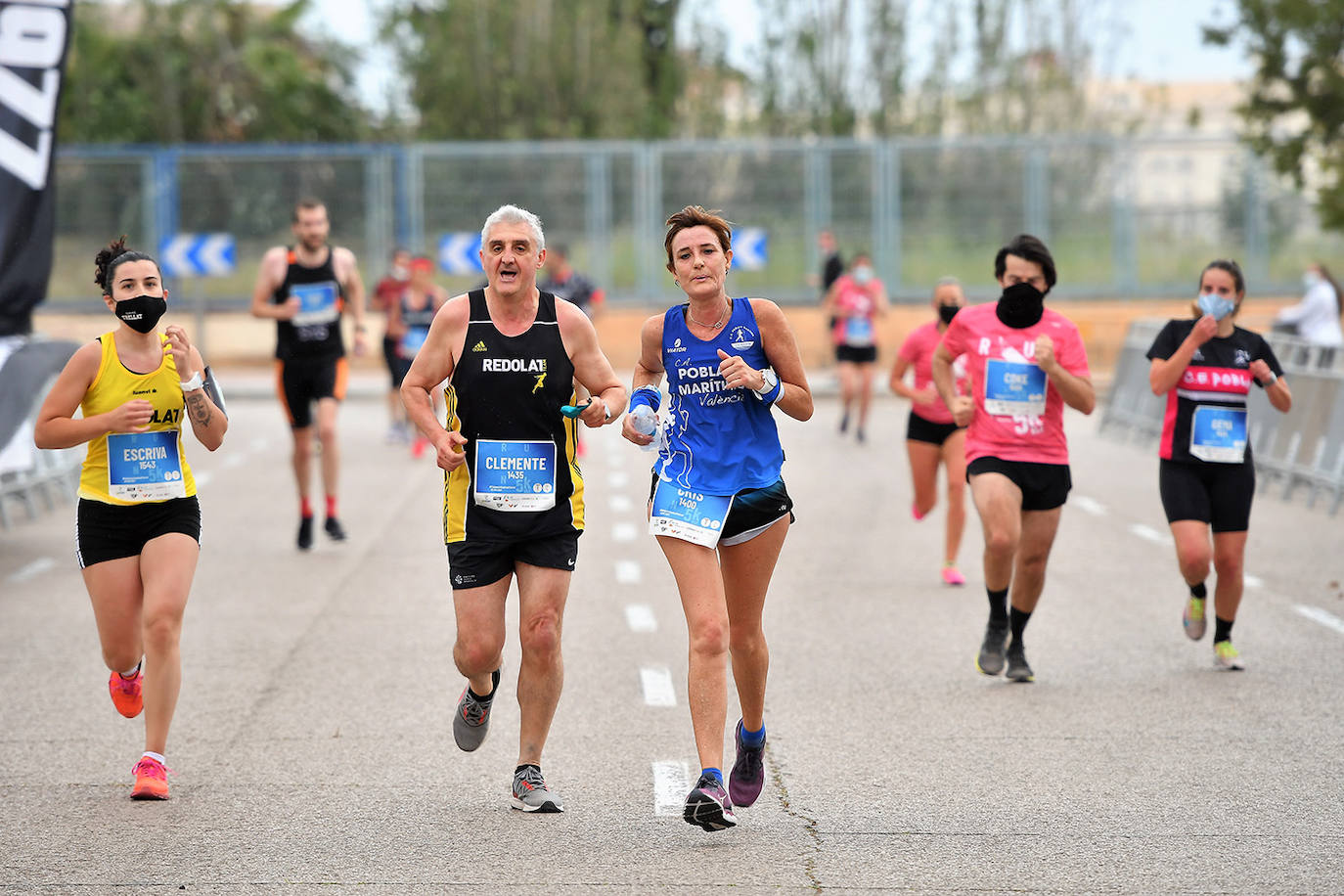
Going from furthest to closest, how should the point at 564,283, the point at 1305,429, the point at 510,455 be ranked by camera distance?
the point at 564,283 < the point at 1305,429 < the point at 510,455

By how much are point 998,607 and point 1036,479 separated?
663 mm

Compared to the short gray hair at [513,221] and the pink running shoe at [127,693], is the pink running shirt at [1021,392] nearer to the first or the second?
the short gray hair at [513,221]

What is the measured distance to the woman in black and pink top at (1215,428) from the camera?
29.1 feet

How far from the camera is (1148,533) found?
14.0m

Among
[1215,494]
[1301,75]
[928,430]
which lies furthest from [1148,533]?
[1301,75]

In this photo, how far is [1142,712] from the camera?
808cm

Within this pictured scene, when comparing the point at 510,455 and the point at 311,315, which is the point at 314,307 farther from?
the point at 510,455

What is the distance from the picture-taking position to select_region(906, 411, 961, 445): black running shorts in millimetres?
11848

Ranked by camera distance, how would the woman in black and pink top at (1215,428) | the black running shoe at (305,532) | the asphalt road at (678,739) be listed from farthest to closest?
the black running shoe at (305,532) → the woman in black and pink top at (1215,428) → the asphalt road at (678,739)

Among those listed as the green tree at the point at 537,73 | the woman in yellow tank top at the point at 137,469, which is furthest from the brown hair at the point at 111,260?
the green tree at the point at 537,73

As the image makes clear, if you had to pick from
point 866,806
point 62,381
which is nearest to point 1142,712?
point 866,806

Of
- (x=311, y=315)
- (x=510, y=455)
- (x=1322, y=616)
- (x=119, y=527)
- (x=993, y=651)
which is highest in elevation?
(x=311, y=315)

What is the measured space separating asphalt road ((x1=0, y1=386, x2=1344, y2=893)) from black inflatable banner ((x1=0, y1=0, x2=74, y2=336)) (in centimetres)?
217

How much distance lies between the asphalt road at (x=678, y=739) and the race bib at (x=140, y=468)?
3.46 feet
